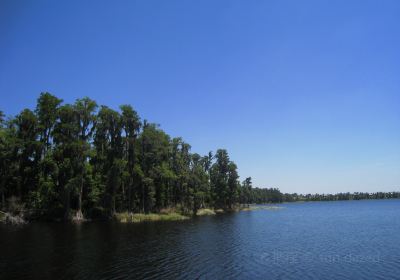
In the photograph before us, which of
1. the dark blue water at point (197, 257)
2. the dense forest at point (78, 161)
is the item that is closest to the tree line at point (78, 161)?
the dense forest at point (78, 161)

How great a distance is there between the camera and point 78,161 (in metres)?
68.6

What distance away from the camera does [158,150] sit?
82188mm

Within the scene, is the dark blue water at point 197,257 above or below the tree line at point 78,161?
below

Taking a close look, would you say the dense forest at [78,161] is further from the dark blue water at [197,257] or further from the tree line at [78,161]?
the dark blue water at [197,257]

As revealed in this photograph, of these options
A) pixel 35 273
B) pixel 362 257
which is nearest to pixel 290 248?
pixel 362 257

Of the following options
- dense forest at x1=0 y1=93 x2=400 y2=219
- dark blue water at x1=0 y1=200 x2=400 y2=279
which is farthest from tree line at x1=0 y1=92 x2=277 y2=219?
dark blue water at x1=0 y1=200 x2=400 y2=279

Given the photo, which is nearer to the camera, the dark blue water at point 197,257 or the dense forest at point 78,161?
the dark blue water at point 197,257

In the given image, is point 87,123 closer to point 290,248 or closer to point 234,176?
point 290,248

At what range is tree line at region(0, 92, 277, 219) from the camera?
68250 mm

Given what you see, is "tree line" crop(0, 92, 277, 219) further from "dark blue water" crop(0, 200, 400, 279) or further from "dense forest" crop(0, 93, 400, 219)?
"dark blue water" crop(0, 200, 400, 279)

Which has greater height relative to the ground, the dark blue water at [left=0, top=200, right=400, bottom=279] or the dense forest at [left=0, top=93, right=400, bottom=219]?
the dense forest at [left=0, top=93, right=400, bottom=219]

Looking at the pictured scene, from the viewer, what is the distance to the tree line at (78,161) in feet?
224

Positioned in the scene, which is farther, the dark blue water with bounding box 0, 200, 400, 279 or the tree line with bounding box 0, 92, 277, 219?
the tree line with bounding box 0, 92, 277, 219

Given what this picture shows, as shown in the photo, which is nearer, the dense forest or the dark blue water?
the dark blue water
